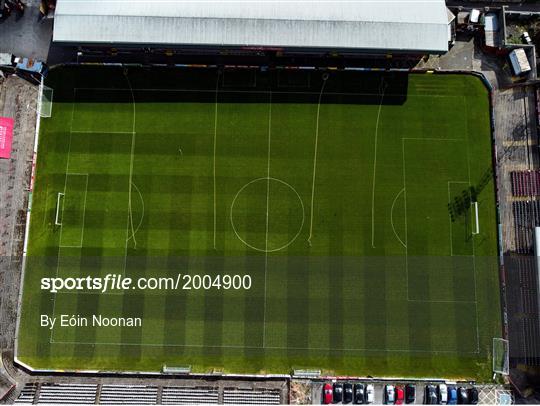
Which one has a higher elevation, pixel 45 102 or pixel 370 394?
pixel 45 102

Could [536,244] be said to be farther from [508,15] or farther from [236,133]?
[236,133]

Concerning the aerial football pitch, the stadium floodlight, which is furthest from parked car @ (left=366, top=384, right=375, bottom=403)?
the stadium floodlight

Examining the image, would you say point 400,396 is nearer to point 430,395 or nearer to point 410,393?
point 410,393

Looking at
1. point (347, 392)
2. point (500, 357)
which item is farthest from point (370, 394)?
point (500, 357)

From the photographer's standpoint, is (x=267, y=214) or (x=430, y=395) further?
(x=267, y=214)

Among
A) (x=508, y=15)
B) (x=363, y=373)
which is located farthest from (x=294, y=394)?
(x=508, y=15)

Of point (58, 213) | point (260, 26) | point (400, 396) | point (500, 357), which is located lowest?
point (400, 396)

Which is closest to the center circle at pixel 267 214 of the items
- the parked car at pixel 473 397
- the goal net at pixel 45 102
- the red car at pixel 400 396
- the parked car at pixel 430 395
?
the red car at pixel 400 396

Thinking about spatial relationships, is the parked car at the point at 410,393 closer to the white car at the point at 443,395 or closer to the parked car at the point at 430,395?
the parked car at the point at 430,395
